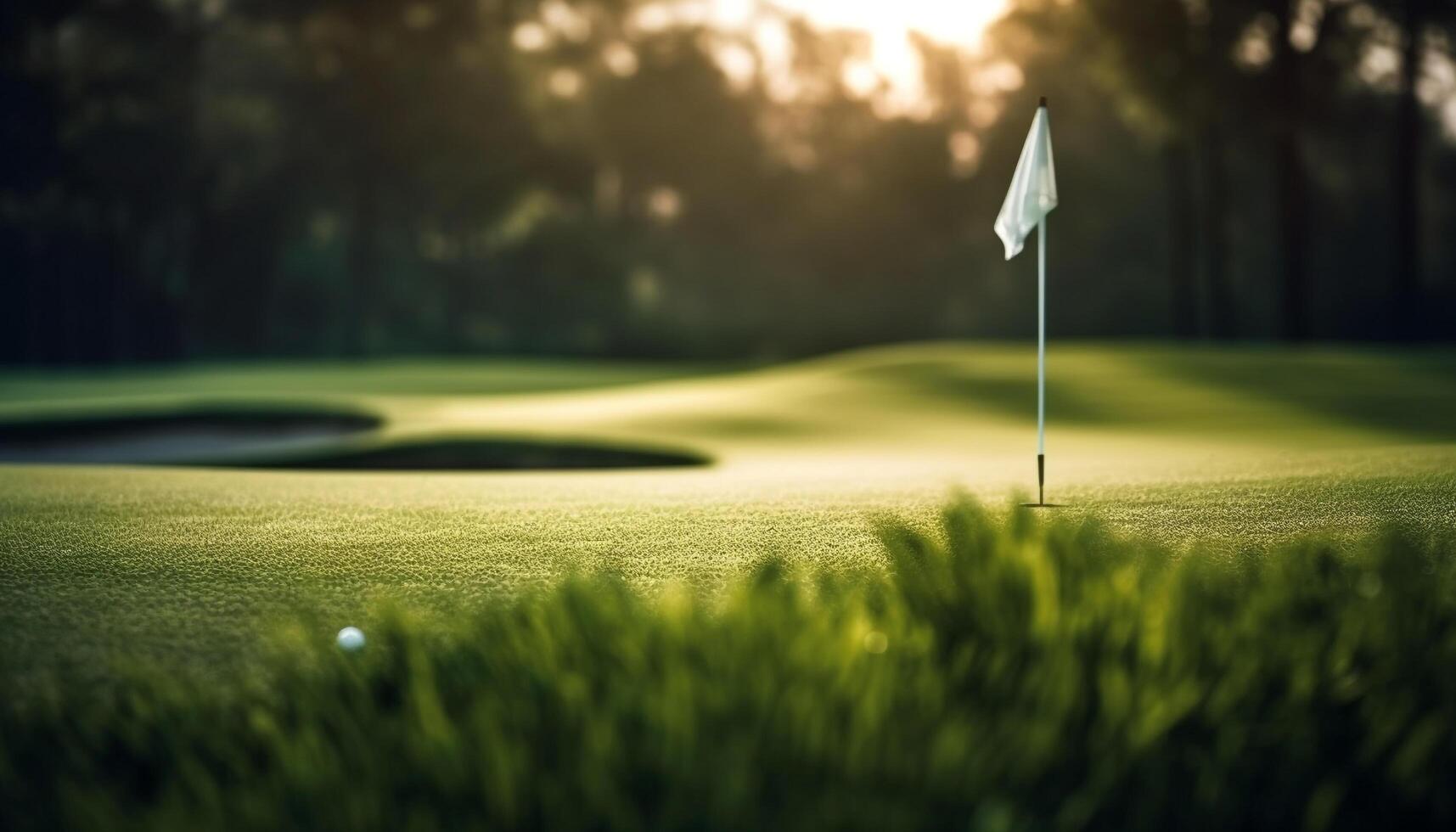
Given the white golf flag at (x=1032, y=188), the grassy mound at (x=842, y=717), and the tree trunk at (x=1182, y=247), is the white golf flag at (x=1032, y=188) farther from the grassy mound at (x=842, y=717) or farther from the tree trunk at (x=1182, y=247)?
the tree trunk at (x=1182, y=247)

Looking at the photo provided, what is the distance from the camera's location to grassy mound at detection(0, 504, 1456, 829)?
232 cm

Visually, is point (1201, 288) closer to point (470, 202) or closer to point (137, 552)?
point (470, 202)

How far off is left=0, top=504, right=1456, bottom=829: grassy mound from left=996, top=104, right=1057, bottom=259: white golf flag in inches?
119

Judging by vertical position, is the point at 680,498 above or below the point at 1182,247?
→ below

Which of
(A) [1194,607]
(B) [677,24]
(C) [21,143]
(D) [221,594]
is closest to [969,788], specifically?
(A) [1194,607]

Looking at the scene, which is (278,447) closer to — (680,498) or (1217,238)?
(680,498)

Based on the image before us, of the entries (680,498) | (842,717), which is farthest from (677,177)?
(842,717)

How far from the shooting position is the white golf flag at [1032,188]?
19.7ft

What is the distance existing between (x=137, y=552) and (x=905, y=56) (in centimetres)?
5055

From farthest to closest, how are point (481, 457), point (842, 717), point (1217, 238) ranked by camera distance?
point (1217, 238) < point (481, 457) < point (842, 717)

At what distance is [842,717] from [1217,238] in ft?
93.7

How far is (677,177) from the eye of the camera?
4316cm

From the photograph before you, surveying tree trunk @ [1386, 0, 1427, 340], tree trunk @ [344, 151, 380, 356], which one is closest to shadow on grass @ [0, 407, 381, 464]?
tree trunk @ [344, 151, 380, 356]

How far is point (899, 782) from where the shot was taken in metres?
2.33
